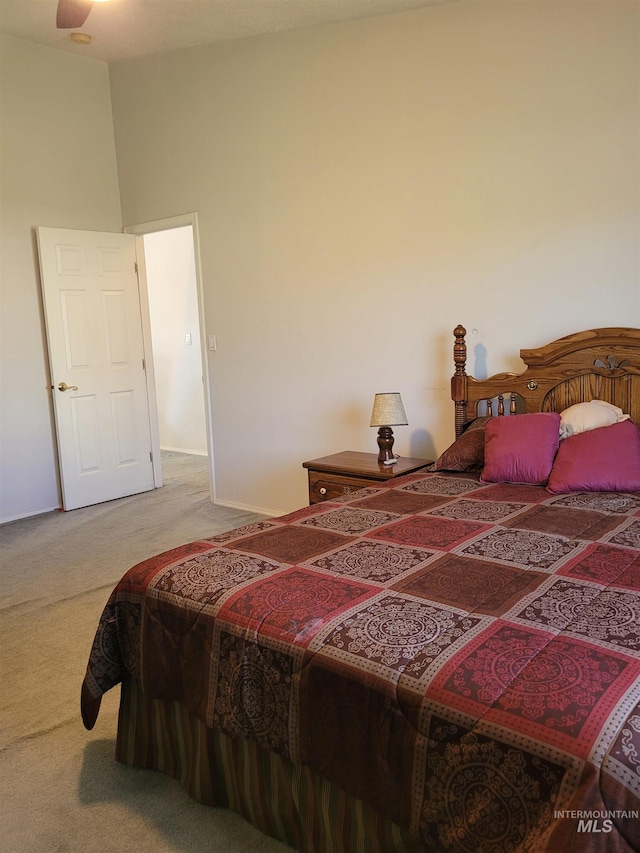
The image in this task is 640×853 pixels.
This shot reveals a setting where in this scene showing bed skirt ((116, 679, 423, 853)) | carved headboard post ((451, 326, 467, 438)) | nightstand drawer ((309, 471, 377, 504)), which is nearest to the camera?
bed skirt ((116, 679, 423, 853))

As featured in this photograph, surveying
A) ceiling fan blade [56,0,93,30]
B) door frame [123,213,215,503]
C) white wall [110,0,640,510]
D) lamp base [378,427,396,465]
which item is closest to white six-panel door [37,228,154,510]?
door frame [123,213,215,503]

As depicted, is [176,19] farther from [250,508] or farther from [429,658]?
[429,658]

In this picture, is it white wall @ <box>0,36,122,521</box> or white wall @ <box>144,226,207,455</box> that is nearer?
white wall @ <box>0,36,122,521</box>

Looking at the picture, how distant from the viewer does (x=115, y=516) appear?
16.0 ft

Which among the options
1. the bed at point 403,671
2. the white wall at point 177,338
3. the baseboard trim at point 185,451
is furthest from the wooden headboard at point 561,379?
the baseboard trim at point 185,451

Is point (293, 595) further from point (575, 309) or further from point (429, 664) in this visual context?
point (575, 309)

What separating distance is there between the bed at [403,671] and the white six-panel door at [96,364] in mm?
3097

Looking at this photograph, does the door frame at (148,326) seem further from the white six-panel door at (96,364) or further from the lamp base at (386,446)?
the lamp base at (386,446)

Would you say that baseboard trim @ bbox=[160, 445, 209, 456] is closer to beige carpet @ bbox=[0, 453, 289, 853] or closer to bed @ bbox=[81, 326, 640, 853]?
beige carpet @ bbox=[0, 453, 289, 853]

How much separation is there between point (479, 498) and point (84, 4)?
265cm

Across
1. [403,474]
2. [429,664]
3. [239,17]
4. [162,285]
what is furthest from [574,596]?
[162,285]

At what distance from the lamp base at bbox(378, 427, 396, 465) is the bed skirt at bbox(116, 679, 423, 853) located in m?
1.99

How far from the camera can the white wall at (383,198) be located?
126 inches

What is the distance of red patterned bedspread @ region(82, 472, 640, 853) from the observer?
119cm
